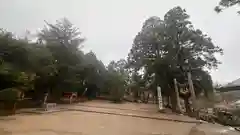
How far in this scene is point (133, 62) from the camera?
53.0 feet

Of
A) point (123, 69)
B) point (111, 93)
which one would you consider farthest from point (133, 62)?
point (111, 93)

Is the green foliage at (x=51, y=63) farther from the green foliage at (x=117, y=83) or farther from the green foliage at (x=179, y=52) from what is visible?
the green foliage at (x=179, y=52)

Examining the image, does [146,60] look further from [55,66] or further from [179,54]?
[55,66]

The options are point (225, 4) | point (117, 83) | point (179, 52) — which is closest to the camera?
point (225, 4)

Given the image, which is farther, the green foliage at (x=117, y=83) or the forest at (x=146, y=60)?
the green foliage at (x=117, y=83)

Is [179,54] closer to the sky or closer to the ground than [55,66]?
closer to the sky

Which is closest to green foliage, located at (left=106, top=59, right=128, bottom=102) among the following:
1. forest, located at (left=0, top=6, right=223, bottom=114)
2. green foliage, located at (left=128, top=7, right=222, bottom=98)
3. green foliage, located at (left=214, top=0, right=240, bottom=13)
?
forest, located at (left=0, top=6, right=223, bottom=114)

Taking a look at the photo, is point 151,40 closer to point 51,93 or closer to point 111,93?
point 111,93

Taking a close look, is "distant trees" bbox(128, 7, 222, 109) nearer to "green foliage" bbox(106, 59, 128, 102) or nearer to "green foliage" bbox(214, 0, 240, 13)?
"green foliage" bbox(106, 59, 128, 102)

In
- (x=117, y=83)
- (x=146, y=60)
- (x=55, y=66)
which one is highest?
(x=146, y=60)

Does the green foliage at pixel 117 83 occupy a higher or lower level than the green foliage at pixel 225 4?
lower

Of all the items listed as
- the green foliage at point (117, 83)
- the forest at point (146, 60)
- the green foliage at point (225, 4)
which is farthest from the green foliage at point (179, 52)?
the green foliage at point (225, 4)

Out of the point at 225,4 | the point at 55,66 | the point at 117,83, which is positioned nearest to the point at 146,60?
the point at 117,83

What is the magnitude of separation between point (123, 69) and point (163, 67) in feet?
17.0
